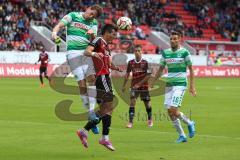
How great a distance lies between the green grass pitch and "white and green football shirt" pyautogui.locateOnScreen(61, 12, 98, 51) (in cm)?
220

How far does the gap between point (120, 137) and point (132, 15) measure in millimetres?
48158

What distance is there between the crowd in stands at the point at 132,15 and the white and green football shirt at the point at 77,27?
3314 cm

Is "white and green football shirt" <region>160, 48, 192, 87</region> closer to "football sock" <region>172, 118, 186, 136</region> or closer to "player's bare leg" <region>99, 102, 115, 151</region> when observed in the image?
"football sock" <region>172, 118, 186, 136</region>

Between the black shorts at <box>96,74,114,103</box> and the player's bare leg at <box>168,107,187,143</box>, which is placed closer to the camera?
the black shorts at <box>96,74,114,103</box>

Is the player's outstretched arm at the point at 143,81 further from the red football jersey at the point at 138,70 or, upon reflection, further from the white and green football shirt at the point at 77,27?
the white and green football shirt at the point at 77,27

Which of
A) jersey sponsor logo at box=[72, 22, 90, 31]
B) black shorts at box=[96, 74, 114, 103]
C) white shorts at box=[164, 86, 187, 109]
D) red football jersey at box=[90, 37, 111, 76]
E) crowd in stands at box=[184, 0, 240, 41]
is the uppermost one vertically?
jersey sponsor logo at box=[72, 22, 90, 31]

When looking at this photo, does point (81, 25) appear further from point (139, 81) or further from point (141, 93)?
point (141, 93)

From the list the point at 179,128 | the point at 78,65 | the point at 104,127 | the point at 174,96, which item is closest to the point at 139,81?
the point at 78,65

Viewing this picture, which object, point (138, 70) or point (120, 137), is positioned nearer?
point (120, 137)

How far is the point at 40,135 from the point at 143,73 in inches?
188

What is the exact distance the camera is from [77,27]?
16016mm

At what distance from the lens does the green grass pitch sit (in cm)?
1245

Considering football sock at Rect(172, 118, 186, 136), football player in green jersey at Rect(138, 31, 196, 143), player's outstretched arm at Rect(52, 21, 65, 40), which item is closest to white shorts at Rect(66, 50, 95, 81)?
player's outstretched arm at Rect(52, 21, 65, 40)

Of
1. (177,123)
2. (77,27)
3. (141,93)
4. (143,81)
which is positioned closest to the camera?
(177,123)
